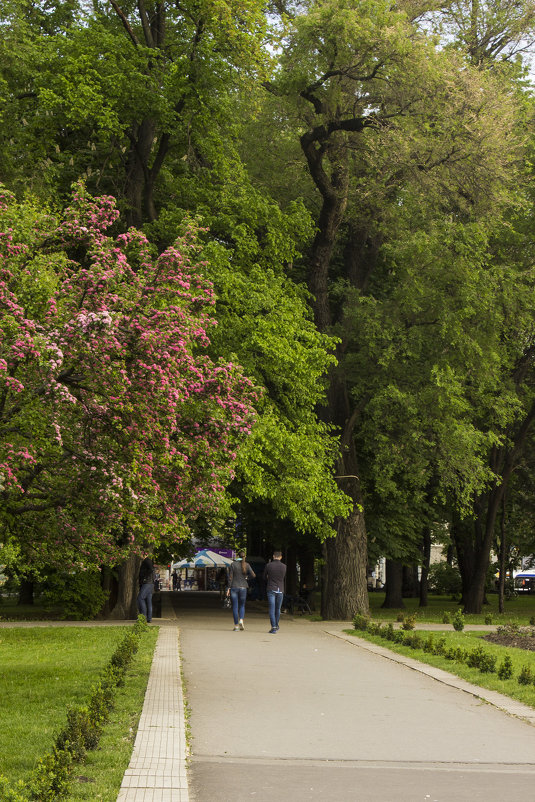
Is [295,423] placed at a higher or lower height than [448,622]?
higher

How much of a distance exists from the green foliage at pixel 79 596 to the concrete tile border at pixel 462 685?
10912 mm

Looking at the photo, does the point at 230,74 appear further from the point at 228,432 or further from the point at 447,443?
the point at 228,432

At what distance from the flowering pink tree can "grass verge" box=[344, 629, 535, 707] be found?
14.3 ft

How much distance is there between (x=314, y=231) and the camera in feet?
90.3

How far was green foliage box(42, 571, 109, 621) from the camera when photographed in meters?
27.5

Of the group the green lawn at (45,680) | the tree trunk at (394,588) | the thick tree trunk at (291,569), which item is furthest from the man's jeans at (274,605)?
the tree trunk at (394,588)

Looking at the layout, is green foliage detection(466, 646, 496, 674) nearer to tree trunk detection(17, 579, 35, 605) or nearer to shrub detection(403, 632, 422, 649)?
shrub detection(403, 632, 422, 649)

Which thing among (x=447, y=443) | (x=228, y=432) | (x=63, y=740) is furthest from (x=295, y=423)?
(x=63, y=740)

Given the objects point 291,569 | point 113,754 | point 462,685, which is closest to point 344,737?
point 113,754

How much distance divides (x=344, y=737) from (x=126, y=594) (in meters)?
19.6

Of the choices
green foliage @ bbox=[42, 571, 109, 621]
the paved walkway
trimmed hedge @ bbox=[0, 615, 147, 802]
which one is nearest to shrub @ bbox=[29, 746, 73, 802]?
trimmed hedge @ bbox=[0, 615, 147, 802]

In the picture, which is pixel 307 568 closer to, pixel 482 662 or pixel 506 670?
pixel 482 662

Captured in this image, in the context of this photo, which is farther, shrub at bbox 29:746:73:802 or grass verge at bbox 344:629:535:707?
grass verge at bbox 344:629:535:707

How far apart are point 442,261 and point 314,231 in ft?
12.8
